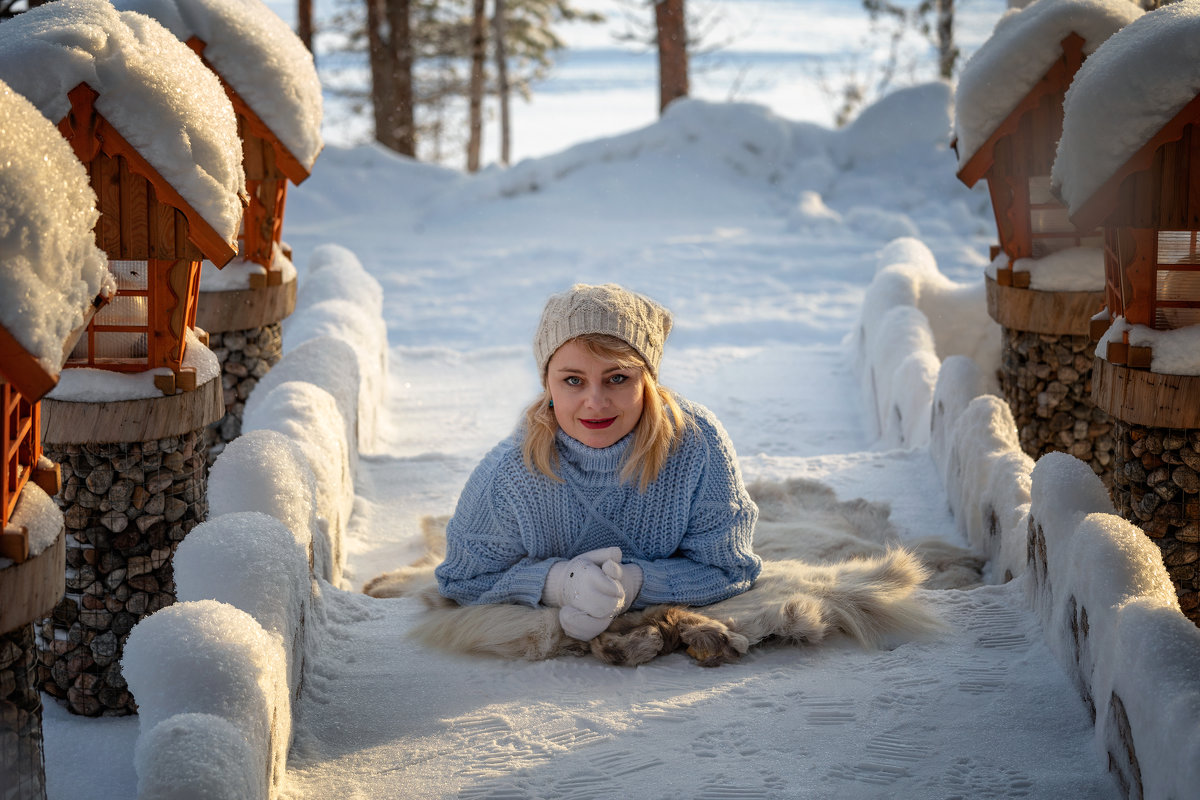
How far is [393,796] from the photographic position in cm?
244

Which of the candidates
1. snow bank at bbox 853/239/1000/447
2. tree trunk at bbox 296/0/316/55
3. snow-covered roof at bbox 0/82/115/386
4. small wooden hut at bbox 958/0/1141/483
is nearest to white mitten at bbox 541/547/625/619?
snow-covered roof at bbox 0/82/115/386

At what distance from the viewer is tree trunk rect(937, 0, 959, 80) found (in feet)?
50.7

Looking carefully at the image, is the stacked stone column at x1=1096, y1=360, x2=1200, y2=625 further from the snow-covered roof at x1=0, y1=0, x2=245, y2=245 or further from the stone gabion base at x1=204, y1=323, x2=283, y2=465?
the stone gabion base at x1=204, y1=323, x2=283, y2=465

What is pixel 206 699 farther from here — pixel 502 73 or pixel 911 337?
pixel 502 73

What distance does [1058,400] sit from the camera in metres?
4.65

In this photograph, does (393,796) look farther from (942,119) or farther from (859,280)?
(942,119)

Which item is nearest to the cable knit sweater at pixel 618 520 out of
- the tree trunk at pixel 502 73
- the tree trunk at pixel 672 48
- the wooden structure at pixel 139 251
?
the wooden structure at pixel 139 251

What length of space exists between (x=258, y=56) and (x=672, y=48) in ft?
33.5

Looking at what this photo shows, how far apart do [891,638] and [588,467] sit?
92 cm

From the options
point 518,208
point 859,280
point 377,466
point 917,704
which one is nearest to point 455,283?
point 518,208

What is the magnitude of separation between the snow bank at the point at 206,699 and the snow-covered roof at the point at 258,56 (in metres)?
2.76

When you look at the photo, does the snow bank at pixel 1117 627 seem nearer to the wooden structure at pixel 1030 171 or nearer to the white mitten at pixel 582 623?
the white mitten at pixel 582 623

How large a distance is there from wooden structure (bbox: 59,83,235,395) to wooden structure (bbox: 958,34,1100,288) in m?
2.90

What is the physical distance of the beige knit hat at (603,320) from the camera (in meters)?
3.05
